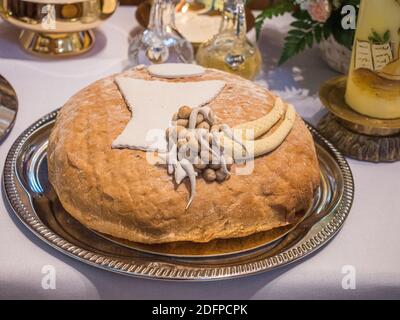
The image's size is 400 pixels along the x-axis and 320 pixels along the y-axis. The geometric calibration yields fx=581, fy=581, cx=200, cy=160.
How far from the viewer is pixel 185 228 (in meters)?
0.73

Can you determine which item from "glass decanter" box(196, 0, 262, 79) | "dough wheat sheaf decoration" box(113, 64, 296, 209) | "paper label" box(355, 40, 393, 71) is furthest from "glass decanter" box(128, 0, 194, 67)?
"paper label" box(355, 40, 393, 71)

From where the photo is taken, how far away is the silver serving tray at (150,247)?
28.1 inches

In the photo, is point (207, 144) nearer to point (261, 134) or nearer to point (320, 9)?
point (261, 134)

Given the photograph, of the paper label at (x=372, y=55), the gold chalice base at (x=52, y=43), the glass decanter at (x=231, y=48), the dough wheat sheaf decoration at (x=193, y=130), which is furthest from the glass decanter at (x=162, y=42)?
the paper label at (x=372, y=55)

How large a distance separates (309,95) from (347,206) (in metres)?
0.39

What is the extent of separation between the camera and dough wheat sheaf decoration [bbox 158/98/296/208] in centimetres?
73

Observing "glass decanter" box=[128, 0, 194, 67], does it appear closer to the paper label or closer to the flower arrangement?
the flower arrangement

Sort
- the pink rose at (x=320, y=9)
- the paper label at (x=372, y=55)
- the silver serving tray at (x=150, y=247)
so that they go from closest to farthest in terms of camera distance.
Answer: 1. the silver serving tray at (x=150, y=247)
2. the paper label at (x=372, y=55)
3. the pink rose at (x=320, y=9)

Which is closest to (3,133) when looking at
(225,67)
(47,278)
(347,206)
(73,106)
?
(73,106)

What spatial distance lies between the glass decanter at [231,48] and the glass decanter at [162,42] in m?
0.04

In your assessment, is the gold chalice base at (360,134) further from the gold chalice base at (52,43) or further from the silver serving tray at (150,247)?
the gold chalice base at (52,43)

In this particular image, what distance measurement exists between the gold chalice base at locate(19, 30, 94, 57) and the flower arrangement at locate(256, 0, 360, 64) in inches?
15.7

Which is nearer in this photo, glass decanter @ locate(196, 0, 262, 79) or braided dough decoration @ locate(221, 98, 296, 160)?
braided dough decoration @ locate(221, 98, 296, 160)
